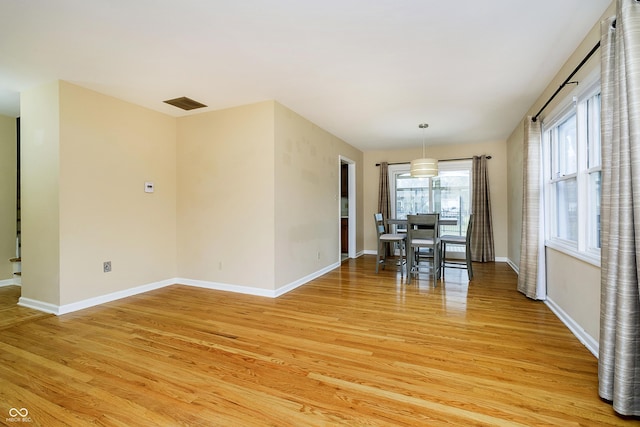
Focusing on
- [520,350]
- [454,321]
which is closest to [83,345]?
[454,321]

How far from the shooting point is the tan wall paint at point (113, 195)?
3240mm

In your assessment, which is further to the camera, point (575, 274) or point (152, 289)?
point (152, 289)

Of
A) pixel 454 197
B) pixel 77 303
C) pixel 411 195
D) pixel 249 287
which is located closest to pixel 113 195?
pixel 77 303

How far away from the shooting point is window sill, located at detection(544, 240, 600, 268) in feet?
7.49

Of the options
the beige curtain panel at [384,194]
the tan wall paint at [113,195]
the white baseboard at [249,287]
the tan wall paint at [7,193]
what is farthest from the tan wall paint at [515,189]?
the tan wall paint at [7,193]

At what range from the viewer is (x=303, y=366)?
6.84 feet

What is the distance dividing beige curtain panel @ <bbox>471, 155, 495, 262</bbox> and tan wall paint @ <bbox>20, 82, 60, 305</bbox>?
22.0 ft

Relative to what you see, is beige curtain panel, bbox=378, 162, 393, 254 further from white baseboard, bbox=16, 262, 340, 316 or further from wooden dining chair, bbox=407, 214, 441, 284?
white baseboard, bbox=16, 262, 340, 316

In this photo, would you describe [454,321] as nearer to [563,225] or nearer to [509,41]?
[563,225]

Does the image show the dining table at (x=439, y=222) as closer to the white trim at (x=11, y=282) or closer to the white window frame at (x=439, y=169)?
the white window frame at (x=439, y=169)

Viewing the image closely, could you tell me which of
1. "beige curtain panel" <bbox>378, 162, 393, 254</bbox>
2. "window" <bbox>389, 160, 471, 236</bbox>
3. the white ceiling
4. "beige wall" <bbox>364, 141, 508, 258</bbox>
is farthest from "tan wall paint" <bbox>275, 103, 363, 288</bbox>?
"window" <bbox>389, 160, 471, 236</bbox>

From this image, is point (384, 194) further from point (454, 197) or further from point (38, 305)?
point (38, 305)

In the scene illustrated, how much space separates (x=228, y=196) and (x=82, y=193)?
1.60m

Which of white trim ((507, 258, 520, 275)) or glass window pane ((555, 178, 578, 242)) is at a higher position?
glass window pane ((555, 178, 578, 242))
